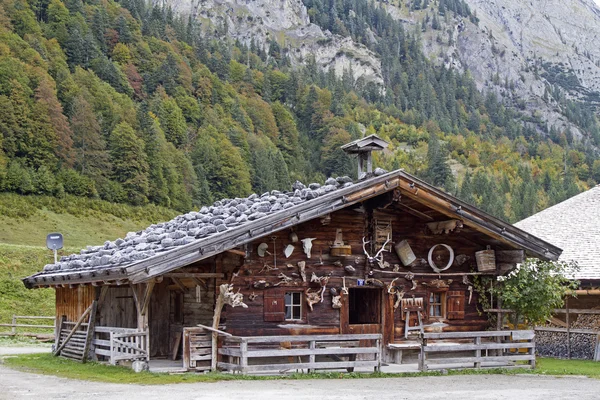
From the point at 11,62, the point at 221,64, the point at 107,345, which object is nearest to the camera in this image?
the point at 107,345

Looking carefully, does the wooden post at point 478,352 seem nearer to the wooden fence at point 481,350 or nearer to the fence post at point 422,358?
the wooden fence at point 481,350

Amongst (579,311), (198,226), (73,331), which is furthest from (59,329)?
(579,311)

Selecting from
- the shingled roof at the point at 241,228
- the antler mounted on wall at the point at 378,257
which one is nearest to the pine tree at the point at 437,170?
the shingled roof at the point at 241,228

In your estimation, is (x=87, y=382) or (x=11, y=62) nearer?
(x=87, y=382)

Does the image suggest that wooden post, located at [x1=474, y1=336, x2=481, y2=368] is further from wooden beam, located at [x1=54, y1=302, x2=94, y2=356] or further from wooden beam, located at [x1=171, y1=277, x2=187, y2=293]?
wooden beam, located at [x1=54, y1=302, x2=94, y2=356]

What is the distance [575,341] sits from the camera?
29203mm

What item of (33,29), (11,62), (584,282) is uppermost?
(33,29)

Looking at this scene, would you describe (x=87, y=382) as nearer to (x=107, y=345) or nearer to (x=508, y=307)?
(x=107, y=345)

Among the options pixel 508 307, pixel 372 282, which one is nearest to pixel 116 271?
pixel 372 282

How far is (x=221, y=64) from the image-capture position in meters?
190

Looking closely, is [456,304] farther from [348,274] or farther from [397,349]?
[348,274]

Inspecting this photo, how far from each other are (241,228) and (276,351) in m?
2.79

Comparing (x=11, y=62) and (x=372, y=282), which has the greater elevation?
(x=11, y=62)

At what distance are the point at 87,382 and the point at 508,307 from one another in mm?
11371
